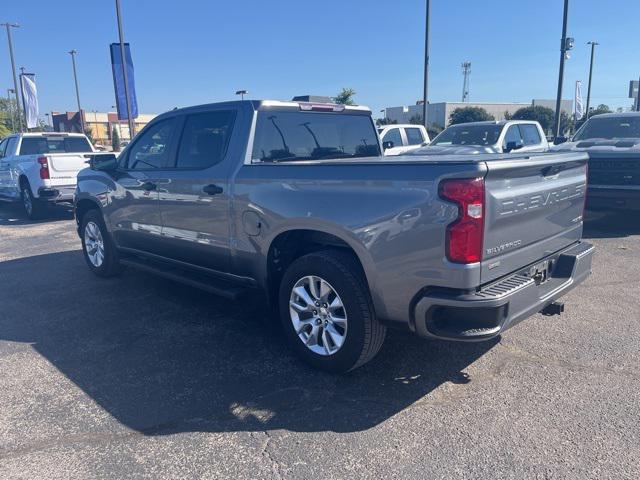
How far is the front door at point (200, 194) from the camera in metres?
4.49

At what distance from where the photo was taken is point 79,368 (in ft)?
13.2

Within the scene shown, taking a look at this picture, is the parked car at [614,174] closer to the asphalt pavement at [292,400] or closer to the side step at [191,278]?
the asphalt pavement at [292,400]

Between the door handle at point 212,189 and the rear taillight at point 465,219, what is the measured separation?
213 centimetres

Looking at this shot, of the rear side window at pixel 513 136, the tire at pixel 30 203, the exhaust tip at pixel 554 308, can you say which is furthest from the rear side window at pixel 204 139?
the rear side window at pixel 513 136

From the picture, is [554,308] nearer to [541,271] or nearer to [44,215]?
[541,271]

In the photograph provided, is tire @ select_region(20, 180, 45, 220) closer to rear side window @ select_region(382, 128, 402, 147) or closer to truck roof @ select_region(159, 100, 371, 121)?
truck roof @ select_region(159, 100, 371, 121)

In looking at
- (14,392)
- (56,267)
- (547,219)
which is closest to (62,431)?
(14,392)

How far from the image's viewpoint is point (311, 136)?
16.2 feet

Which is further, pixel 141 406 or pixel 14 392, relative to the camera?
pixel 14 392

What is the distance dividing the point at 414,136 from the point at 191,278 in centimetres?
1270

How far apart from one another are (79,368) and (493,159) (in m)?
3.38

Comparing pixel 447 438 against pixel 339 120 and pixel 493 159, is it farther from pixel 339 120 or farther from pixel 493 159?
pixel 339 120

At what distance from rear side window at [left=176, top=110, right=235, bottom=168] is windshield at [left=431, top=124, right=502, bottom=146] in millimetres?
8922

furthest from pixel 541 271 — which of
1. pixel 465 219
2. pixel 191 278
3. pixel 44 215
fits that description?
pixel 44 215
